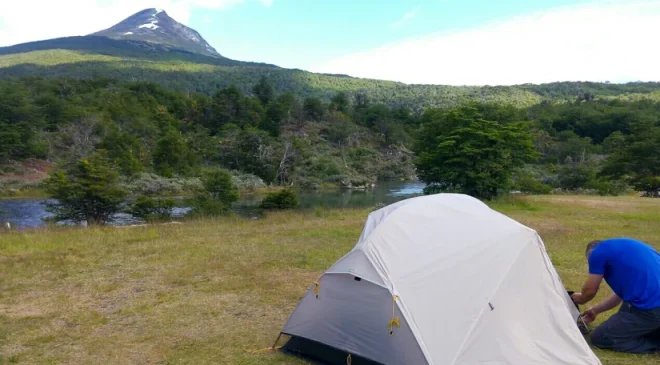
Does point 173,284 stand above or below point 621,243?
below

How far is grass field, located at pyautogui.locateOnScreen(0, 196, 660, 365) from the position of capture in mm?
5883

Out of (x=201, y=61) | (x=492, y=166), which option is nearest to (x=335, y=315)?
(x=492, y=166)

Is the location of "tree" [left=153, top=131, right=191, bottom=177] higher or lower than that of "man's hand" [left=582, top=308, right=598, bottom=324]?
lower

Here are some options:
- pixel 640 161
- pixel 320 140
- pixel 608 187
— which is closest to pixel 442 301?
pixel 608 187

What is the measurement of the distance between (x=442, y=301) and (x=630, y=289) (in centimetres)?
206

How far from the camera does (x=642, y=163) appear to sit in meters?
38.1

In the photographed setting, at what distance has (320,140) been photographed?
6550 centimetres

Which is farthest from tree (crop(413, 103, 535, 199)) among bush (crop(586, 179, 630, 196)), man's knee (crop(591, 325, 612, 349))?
man's knee (crop(591, 325, 612, 349))

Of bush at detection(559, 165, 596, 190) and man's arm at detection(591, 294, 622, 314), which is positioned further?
bush at detection(559, 165, 596, 190)

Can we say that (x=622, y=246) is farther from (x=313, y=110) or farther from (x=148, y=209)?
(x=313, y=110)

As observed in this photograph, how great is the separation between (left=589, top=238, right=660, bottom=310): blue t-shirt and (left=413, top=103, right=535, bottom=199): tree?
19240 millimetres

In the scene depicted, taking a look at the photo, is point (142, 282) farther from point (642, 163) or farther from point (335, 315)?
point (642, 163)

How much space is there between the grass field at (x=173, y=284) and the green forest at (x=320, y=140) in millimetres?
10693

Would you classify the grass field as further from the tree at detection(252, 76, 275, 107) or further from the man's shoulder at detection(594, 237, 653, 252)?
the tree at detection(252, 76, 275, 107)
